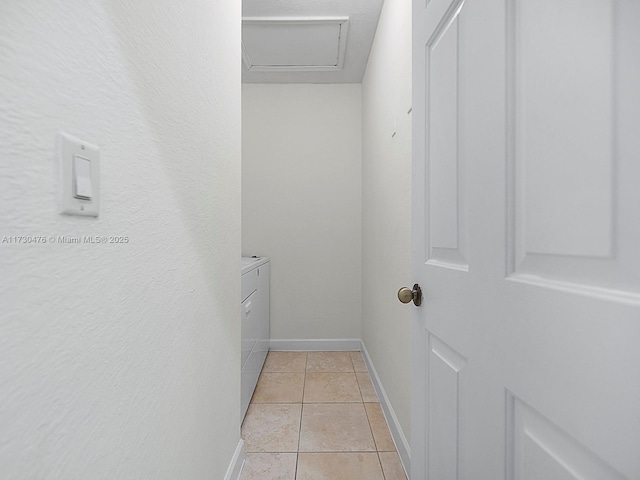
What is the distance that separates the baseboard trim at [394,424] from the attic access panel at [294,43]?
2.37 m

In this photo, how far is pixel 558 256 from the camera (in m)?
0.50

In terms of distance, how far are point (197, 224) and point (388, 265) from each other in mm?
1305

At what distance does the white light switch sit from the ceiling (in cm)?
214

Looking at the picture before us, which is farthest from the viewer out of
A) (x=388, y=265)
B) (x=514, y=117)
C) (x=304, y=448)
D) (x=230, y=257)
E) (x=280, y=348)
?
(x=280, y=348)

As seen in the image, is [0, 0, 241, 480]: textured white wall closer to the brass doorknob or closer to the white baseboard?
the white baseboard

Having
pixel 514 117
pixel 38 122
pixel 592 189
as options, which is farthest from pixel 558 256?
pixel 38 122

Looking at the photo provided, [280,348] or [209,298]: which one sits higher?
[209,298]

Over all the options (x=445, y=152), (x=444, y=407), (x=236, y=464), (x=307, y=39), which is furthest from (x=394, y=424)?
(x=307, y=39)

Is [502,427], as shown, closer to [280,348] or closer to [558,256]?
[558,256]

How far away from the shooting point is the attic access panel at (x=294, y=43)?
2393mm

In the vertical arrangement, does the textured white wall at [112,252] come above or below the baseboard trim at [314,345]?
above

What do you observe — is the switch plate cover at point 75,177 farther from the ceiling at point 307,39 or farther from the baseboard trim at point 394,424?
the ceiling at point 307,39

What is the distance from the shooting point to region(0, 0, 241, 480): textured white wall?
416 mm

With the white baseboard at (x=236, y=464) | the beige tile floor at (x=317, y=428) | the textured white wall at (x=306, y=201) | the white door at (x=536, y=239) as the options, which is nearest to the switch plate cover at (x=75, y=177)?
the white door at (x=536, y=239)
